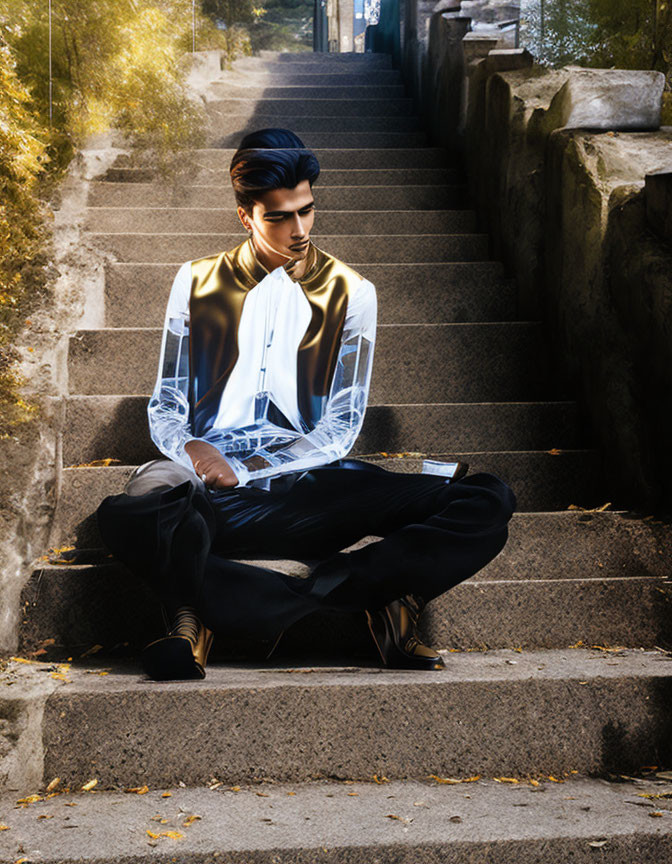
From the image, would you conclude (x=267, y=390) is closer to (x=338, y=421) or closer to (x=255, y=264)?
(x=338, y=421)

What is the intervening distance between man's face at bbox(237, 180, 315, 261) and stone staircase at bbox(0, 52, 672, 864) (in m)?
0.86

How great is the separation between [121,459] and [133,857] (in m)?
1.67

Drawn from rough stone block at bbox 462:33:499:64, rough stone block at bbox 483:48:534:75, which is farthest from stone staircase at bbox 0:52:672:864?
rough stone block at bbox 462:33:499:64

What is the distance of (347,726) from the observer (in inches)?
78.7

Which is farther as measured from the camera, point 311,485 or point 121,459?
point 121,459

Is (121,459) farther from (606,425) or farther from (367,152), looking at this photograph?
(367,152)

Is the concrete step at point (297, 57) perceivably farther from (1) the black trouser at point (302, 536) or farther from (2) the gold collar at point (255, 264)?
(1) the black trouser at point (302, 536)

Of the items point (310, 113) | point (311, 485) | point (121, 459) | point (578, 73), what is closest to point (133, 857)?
A: point (311, 485)

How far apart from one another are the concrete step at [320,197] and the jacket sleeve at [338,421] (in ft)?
6.57

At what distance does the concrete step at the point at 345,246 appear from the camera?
387 cm

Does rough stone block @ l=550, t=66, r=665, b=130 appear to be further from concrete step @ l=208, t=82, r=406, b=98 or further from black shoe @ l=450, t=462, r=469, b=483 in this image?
black shoe @ l=450, t=462, r=469, b=483

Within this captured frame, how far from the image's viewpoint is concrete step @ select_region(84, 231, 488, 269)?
3.87m

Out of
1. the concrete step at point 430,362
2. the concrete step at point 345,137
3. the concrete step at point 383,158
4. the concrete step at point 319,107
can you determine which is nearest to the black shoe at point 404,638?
the concrete step at point 430,362

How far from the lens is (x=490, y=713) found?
6.69 feet
